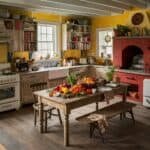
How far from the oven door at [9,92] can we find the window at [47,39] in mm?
1787

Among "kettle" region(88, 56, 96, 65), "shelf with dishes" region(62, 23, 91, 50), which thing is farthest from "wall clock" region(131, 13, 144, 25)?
"kettle" region(88, 56, 96, 65)

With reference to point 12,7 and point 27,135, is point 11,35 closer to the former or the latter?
point 12,7

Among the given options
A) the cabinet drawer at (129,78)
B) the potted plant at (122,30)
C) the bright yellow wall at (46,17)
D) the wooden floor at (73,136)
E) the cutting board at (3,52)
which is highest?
the bright yellow wall at (46,17)

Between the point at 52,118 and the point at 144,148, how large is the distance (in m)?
2.09

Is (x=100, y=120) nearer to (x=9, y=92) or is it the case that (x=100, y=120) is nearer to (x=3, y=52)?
(x=9, y=92)

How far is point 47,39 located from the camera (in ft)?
23.2

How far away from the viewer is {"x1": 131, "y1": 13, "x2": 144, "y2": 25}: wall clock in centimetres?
624

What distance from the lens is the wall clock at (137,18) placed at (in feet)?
20.5

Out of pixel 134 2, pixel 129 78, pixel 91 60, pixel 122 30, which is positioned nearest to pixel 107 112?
pixel 129 78

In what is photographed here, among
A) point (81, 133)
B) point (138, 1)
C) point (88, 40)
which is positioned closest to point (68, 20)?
point (88, 40)

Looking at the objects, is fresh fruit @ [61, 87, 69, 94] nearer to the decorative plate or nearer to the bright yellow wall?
the bright yellow wall

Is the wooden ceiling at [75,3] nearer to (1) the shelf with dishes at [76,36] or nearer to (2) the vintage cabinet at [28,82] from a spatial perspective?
(1) the shelf with dishes at [76,36]

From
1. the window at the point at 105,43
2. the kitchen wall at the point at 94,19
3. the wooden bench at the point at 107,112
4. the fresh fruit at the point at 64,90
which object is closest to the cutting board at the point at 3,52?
the kitchen wall at the point at 94,19

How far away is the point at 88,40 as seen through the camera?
7723 mm
